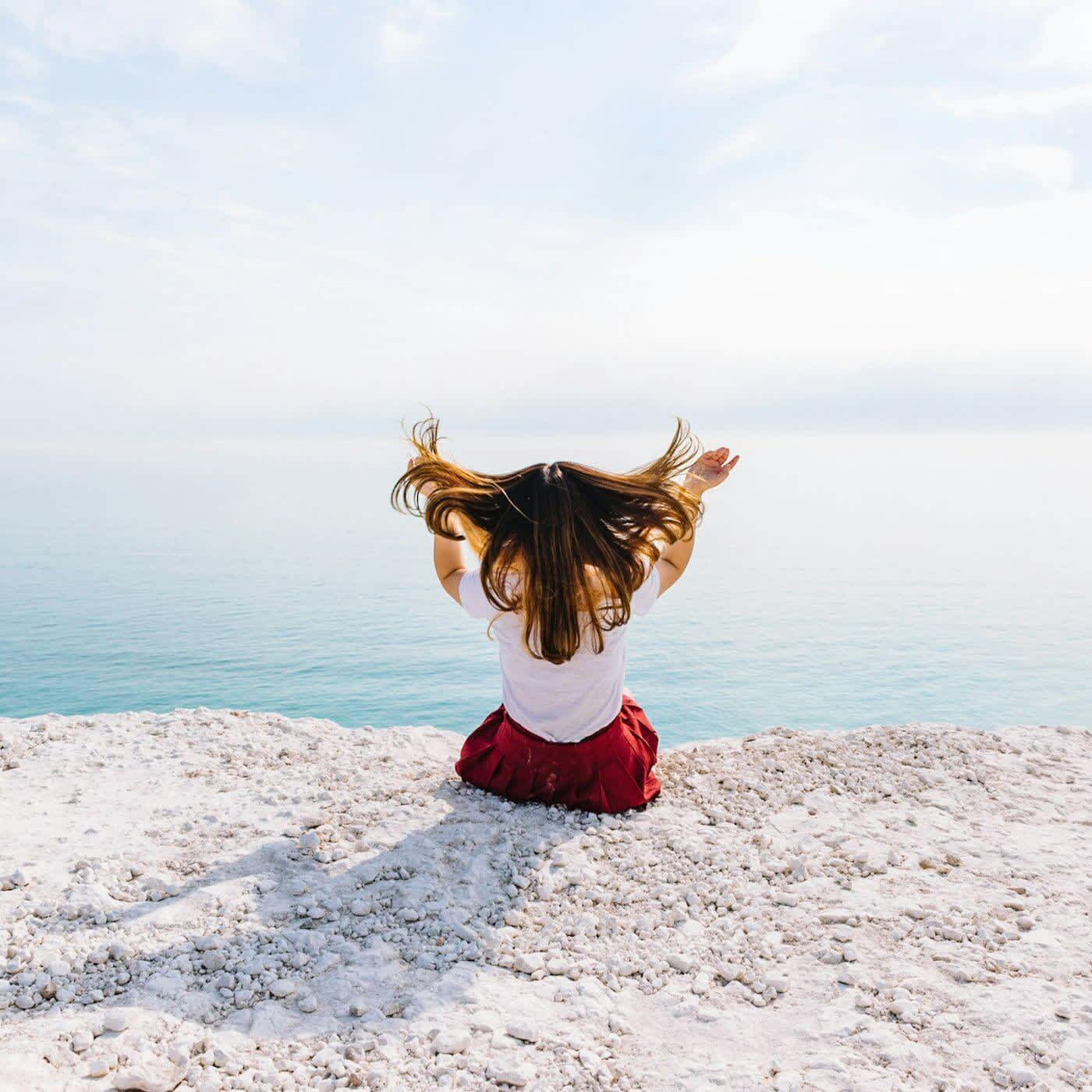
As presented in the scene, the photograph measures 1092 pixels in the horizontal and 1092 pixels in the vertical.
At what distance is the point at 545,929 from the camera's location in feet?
10.5

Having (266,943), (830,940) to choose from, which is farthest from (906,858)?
(266,943)

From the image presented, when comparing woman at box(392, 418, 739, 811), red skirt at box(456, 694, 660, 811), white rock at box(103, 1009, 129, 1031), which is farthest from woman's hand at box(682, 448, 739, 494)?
white rock at box(103, 1009, 129, 1031)

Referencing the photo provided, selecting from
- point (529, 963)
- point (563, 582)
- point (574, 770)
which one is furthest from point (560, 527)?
point (529, 963)

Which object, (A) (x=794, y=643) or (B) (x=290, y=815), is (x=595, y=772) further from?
(A) (x=794, y=643)

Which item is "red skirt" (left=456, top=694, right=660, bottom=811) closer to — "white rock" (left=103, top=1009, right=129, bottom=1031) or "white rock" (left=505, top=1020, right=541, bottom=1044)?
"white rock" (left=505, top=1020, right=541, bottom=1044)

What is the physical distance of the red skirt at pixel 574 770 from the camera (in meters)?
4.22

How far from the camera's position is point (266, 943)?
297 centimetres

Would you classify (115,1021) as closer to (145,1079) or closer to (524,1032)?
(145,1079)

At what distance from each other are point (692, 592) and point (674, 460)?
1351 cm

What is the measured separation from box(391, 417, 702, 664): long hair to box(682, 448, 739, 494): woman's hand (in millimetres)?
147

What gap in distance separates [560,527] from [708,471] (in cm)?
91

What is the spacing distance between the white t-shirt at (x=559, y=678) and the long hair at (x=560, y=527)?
0.09m

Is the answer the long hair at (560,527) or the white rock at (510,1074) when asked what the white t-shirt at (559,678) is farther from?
the white rock at (510,1074)

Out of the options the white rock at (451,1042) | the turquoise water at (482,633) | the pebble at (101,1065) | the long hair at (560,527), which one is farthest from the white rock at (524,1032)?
the turquoise water at (482,633)
